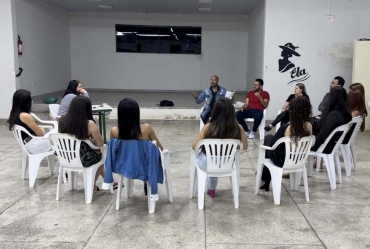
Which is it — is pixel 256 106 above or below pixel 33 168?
above

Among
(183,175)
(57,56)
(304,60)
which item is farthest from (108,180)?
(57,56)

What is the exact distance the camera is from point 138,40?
13094mm

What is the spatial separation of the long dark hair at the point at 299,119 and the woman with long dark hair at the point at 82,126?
1.85 metres

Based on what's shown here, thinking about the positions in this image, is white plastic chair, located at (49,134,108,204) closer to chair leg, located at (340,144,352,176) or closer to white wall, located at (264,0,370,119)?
chair leg, located at (340,144,352,176)

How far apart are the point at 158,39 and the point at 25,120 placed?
977cm

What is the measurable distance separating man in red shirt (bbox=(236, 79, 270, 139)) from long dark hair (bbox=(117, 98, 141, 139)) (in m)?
3.96

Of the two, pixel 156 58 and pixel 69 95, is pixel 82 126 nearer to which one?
pixel 69 95

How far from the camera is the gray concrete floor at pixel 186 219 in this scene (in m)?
2.62

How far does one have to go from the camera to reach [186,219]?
3.01 metres

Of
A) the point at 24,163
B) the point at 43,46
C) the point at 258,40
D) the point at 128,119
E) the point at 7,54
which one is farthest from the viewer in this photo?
the point at 43,46

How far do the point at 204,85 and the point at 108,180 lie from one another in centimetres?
1045

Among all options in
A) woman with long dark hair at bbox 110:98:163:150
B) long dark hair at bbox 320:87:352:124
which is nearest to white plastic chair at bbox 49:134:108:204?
woman with long dark hair at bbox 110:98:163:150

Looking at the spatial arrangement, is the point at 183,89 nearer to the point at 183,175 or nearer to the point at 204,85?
the point at 204,85

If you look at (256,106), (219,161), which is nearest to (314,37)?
(256,106)
